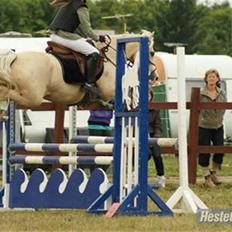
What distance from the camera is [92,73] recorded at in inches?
486

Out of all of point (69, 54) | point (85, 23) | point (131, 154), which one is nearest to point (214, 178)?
point (69, 54)

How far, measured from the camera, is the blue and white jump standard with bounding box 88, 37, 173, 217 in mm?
10000

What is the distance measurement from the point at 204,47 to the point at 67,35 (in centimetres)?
5739

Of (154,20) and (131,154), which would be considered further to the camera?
(154,20)

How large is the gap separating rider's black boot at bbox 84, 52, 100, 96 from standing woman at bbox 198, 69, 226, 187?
3.42 meters

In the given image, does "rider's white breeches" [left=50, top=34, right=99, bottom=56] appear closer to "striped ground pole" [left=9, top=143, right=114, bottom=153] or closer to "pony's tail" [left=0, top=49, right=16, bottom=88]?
"pony's tail" [left=0, top=49, right=16, bottom=88]

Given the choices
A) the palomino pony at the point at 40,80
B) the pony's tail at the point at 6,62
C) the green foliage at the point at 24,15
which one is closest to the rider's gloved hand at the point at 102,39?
the palomino pony at the point at 40,80

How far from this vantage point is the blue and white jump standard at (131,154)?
32.8 feet

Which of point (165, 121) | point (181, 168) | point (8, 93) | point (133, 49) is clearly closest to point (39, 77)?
point (8, 93)

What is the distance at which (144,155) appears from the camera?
10023 mm

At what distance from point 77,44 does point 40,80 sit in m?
0.58

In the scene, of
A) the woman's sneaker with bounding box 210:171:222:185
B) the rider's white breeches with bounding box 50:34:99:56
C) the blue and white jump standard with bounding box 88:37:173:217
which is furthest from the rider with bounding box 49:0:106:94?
the woman's sneaker with bounding box 210:171:222:185

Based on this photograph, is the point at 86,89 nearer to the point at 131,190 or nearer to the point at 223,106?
the point at 131,190

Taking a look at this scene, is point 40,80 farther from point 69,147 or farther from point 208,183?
point 208,183
